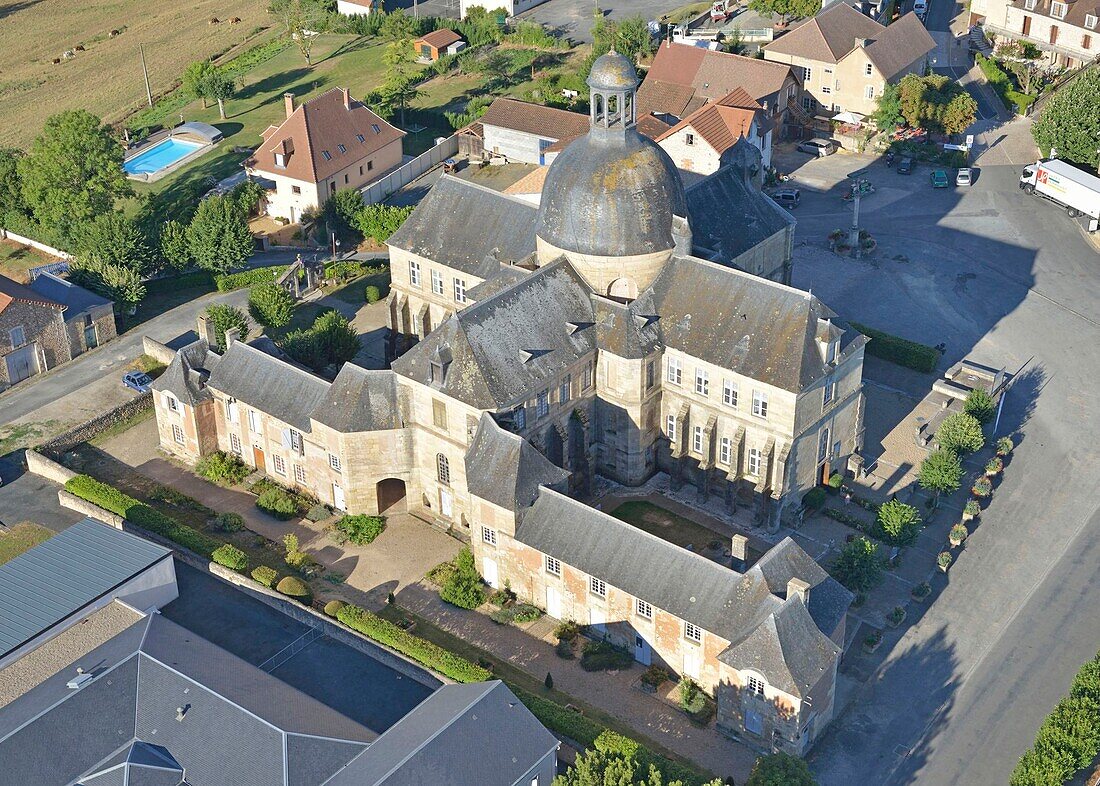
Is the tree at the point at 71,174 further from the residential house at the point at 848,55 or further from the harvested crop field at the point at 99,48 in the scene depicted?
the residential house at the point at 848,55

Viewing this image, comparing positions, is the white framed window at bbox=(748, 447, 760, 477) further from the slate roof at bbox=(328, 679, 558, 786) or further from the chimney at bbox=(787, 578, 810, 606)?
the slate roof at bbox=(328, 679, 558, 786)

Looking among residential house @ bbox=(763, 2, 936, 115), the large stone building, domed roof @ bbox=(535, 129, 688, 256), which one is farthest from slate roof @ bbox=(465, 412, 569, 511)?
residential house @ bbox=(763, 2, 936, 115)

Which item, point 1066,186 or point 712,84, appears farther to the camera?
point 712,84

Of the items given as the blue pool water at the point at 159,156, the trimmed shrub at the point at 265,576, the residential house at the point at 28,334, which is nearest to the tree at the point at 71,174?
the residential house at the point at 28,334

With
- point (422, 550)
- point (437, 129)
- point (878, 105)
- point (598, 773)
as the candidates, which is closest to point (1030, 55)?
point (878, 105)

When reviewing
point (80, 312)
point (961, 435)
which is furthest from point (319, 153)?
point (961, 435)

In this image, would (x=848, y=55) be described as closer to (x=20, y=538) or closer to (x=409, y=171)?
(x=409, y=171)

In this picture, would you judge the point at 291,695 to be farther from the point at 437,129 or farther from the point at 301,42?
the point at 301,42
